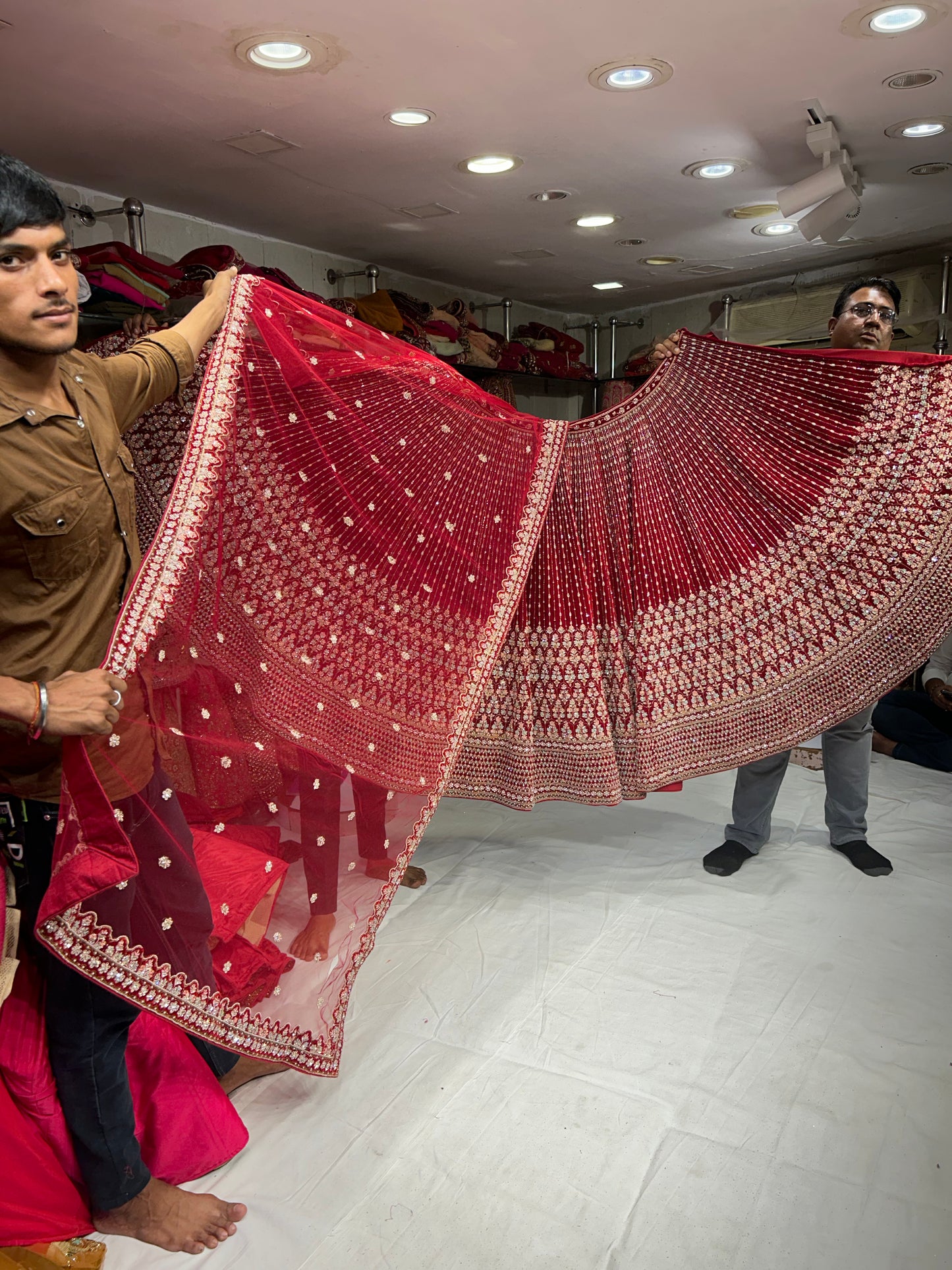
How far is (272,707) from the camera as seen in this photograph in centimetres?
148

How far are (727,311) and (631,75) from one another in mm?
3234

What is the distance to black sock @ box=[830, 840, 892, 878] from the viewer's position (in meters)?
2.48

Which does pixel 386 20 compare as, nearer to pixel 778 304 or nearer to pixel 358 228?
pixel 358 228

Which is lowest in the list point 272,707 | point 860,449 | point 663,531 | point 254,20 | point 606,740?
point 606,740

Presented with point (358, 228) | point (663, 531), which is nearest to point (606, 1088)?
point (663, 531)

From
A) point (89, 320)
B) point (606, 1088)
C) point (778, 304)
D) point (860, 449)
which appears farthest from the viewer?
point (778, 304)

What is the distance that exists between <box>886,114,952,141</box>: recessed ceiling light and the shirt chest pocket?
269 centimetres

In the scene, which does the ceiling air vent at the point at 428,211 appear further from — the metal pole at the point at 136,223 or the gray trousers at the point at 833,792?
the gray trousers at the point at 833,792

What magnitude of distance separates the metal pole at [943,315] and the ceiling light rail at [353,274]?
2670 millimetres

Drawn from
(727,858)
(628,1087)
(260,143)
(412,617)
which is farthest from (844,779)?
(260,143)

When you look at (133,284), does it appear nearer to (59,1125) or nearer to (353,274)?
(353,274)

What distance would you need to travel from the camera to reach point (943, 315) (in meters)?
4.53

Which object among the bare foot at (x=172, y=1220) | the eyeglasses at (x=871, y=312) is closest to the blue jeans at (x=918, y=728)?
the eyeglasses at (x=871, y=312)

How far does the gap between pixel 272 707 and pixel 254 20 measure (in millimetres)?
1503
